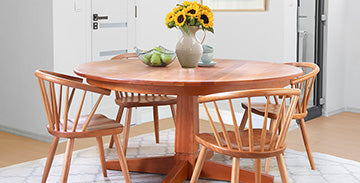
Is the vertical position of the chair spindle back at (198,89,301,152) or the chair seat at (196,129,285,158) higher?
the chair spindle back at (198,89,301,152)

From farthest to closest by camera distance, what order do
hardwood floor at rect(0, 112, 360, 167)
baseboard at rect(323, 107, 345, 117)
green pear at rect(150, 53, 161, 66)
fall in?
baseboard at rect(323, 107, 345, 117) → hardwood floor at rect(0, 112, 360, 167) → green pear at rect(150, 53, 161, 66)

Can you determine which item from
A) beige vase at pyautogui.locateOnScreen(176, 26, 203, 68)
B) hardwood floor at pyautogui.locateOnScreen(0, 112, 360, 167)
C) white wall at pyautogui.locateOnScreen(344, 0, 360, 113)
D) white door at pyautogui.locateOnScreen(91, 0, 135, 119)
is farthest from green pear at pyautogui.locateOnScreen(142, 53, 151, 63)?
white wall at pyautogui.locateOnScreen(344, 0, 360, 113)

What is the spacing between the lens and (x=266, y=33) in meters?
4.62

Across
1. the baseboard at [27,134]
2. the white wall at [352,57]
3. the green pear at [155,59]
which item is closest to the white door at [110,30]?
the baseboard at [27,134]

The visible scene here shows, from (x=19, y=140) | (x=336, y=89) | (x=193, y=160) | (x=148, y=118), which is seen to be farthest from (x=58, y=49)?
(x=336, y=89)

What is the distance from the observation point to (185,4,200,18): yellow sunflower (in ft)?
9.50

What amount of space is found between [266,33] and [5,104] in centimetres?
257

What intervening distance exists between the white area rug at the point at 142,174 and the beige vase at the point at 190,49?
796 mm

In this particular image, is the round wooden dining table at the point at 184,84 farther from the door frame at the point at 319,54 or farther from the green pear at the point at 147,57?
the door frame at the point at 319,54

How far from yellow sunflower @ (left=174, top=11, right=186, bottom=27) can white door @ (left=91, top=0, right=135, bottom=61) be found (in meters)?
1.69

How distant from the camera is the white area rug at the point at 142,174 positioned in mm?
3223

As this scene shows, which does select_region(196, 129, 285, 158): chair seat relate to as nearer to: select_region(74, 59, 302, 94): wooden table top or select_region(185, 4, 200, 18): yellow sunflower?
select_region(74, 59, 302, 94): wooden table top

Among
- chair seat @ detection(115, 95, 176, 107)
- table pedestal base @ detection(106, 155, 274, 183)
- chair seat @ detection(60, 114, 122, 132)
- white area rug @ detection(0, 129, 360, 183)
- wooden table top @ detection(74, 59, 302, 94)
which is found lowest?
white area rug @ detection(0, 129, 360, 183)

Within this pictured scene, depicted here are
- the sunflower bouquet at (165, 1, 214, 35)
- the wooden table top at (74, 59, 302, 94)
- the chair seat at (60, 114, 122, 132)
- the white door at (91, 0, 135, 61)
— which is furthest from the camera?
the white door at (91, 0, 135, 61)
